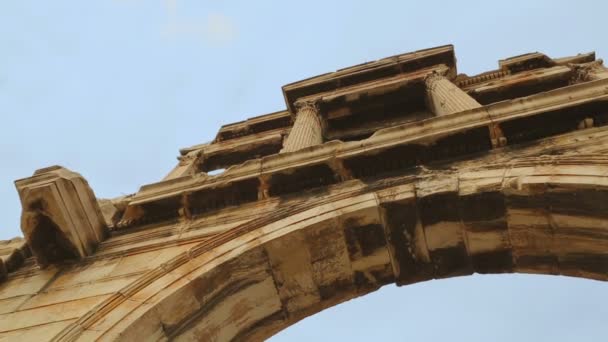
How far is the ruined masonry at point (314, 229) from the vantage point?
540 cm

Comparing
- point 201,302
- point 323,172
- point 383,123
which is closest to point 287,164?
point 323,172

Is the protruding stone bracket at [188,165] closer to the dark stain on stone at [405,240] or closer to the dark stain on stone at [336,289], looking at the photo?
the dark stain on stone at [336,289]

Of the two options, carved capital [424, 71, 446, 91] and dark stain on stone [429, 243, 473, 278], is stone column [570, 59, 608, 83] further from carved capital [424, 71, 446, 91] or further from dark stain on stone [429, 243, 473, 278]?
dark stain on stone [429, 243, 473, 278]

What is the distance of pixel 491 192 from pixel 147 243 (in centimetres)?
377

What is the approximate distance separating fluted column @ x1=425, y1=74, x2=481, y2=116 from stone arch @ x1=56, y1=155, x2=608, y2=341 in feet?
11.4

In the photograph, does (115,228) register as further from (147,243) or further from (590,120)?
(590,120)

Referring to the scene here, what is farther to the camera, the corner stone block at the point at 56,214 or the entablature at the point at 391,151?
the entablature at the point at 391,151

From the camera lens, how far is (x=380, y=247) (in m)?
6.15

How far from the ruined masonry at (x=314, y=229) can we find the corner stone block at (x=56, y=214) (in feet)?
0.06

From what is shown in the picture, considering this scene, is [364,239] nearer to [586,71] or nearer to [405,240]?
[405,240]

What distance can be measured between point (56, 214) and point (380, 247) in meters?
3.43

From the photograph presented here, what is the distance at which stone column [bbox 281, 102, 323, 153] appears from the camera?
33.9 feet

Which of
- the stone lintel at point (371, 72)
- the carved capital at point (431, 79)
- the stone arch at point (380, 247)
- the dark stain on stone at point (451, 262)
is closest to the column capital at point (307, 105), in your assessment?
A: the stone lintel at point (371, 72)

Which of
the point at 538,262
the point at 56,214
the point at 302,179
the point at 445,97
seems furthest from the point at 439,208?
the point at 445,97
